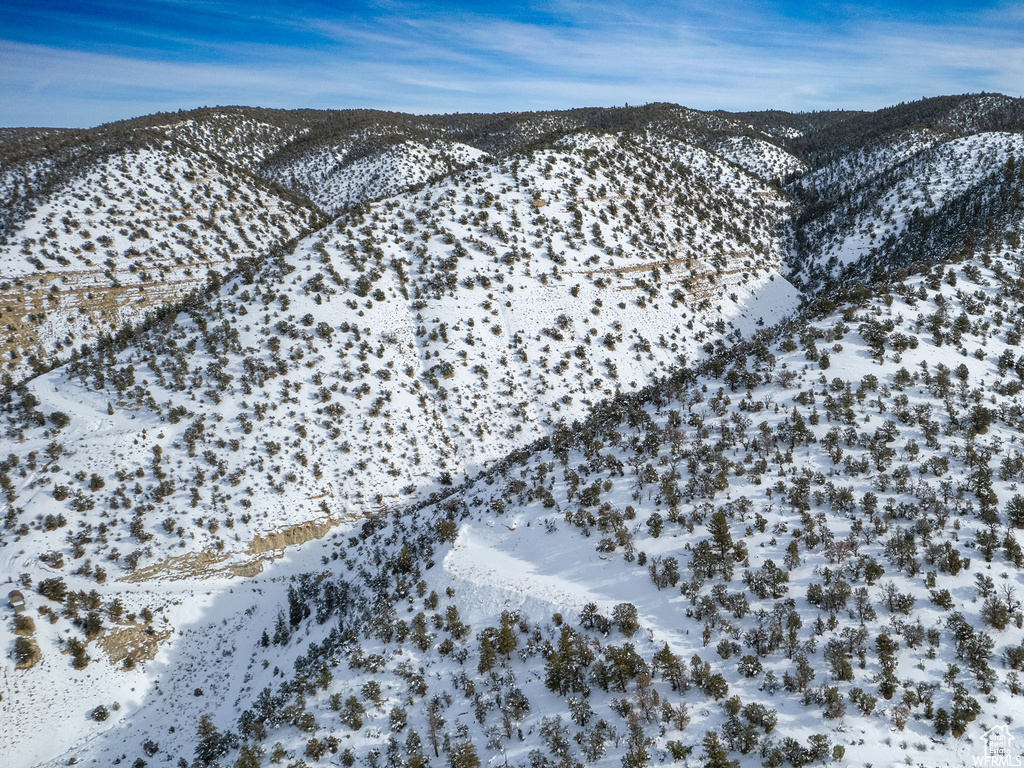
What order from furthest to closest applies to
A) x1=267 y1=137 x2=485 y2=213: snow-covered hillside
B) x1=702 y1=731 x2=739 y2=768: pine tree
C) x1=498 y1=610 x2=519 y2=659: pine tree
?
x1=267 y1=137 x2=485 y2=213: snow-covered hillside, x1=498 y1=610 x2=519 y2=659: pine tree, x1=702 y1=731 x2=739 y2=768: pine tree

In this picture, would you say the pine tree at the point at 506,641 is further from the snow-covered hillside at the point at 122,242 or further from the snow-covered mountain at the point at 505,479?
the snow-covered hillside at the point at 122,242

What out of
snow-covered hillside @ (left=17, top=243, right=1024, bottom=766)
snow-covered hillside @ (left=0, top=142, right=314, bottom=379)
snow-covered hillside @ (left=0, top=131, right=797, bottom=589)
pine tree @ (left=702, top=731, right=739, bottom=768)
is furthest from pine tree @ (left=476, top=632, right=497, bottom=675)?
snow-covered hillside @ (left=0, top=142, right=314, bottom=379)

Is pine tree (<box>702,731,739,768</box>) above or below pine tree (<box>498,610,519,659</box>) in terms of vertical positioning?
above

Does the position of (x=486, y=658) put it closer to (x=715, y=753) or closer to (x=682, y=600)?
(x=682, y=600)

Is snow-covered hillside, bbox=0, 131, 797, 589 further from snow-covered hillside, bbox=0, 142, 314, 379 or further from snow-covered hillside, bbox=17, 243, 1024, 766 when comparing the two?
snow-covered hillside, bbox=0, 142, 314, 379

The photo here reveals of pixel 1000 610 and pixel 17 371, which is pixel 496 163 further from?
pixel 1000 610

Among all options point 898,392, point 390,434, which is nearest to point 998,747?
point 898,392

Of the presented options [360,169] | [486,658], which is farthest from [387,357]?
[360,169]

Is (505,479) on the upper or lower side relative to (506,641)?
upper
